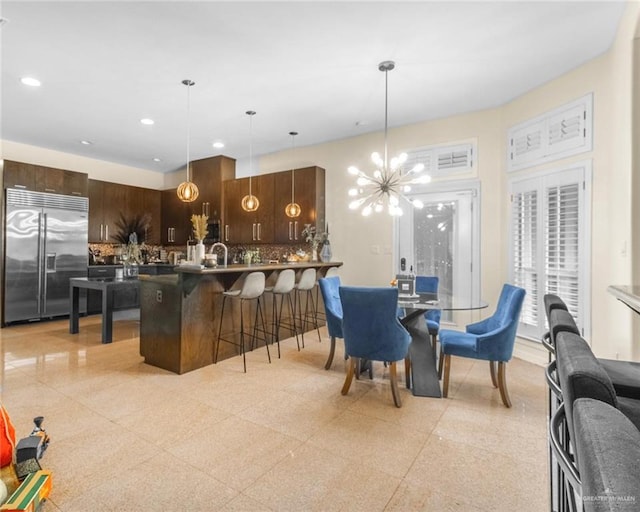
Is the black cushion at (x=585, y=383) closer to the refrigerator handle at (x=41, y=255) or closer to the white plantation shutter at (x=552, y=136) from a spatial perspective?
the white plantation shutter at (x=552, y=136)

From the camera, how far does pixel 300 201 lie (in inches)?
238

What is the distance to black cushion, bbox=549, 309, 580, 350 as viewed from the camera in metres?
1.04

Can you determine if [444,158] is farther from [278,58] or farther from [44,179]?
[44,179]

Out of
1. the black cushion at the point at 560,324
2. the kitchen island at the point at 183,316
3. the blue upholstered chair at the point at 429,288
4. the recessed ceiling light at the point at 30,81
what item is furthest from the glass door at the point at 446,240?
the recessed ceiling light at the point at 30,81

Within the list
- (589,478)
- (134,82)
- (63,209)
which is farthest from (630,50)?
(63,209)

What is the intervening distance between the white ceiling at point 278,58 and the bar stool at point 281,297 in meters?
2.27

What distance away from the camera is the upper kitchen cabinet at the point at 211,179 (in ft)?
22.7

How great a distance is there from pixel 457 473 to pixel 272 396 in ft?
5.16

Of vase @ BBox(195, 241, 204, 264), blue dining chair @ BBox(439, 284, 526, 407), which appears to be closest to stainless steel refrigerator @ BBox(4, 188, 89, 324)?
vase @ BBox(195, 241, 204, 264)

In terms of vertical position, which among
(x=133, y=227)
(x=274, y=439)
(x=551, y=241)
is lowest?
(x=274, y=439)

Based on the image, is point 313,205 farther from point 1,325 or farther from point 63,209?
point 1,325

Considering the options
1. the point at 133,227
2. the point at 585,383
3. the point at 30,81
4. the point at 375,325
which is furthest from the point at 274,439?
the point at 133,227

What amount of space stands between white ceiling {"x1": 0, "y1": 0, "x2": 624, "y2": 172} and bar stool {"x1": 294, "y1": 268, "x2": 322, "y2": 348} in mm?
2300

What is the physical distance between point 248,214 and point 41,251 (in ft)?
11.5
